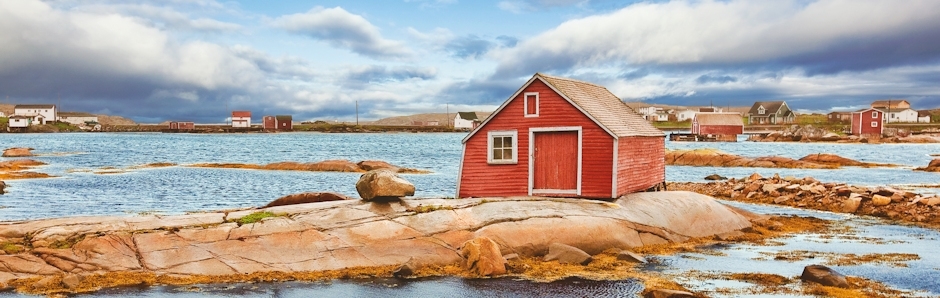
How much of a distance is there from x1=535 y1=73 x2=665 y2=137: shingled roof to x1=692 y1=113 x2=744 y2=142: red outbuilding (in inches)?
4288

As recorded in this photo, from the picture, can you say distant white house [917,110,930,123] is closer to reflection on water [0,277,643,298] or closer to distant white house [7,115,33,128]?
reflection on water [0,277,643,298]

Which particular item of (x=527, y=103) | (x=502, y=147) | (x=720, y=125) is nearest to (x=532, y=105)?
(x=527, y=103)

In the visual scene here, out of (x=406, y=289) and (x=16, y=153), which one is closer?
(x=406, y=289)

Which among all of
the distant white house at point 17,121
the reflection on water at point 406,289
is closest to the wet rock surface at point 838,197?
the reflection on water at point 406,289

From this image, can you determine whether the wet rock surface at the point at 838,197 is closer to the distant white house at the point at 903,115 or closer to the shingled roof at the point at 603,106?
the shingled roof at the point at 603,106

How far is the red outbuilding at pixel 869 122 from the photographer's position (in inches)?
4968

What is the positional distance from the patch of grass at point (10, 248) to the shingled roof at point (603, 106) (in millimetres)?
16418

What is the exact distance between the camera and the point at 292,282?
1744cm

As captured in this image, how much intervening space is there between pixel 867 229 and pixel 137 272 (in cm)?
2563

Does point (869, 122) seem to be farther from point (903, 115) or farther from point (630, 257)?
point (630, 257)

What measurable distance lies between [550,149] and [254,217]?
10546 mm

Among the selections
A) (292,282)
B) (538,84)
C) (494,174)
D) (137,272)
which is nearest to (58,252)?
(137,272)

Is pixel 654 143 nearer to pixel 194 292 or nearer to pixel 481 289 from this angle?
pixel 481 289

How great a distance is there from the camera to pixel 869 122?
417 ft
